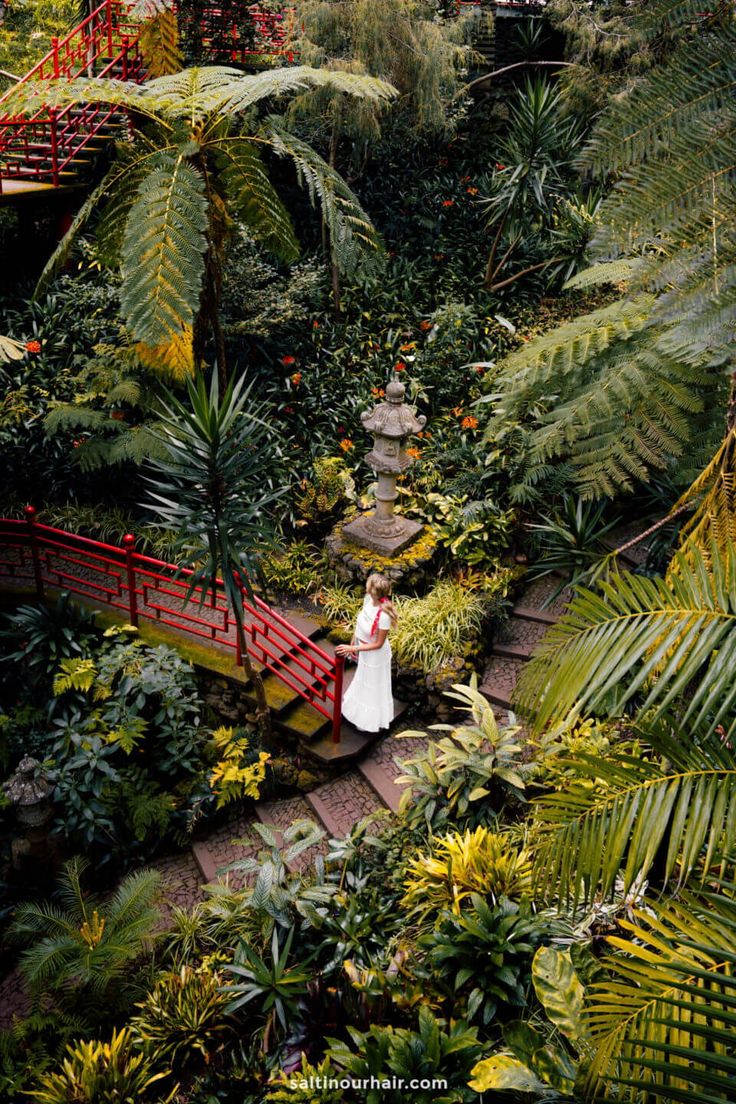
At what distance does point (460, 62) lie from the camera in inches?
400

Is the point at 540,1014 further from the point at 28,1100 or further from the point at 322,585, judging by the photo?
the point at 322,585

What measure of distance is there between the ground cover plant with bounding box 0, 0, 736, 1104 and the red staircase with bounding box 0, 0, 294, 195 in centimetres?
54

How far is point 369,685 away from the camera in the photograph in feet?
19.8

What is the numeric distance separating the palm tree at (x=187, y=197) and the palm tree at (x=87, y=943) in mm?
3394

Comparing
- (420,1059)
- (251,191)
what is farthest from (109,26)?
(420,1059)

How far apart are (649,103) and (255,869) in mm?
4594

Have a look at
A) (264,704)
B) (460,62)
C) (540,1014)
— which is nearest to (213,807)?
(264,704)

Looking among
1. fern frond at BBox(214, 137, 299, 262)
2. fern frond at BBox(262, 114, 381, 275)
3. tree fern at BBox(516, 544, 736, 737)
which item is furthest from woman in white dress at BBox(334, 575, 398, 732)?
tree fern at BBox(516, 544, 736, 737)

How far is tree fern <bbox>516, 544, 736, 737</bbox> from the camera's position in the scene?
214cm

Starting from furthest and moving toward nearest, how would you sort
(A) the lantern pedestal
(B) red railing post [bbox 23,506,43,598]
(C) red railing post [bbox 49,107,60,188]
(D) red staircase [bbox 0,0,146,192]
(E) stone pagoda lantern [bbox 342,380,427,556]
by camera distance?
(D) red staircase [bbox 0,0,146,192] < (C) red railing post [bbox 49,107,60,188] < (A) the lantern pedestal < (E) stone pagoda lantern [bbox 342,380,427,556] < (B) red railing post [bbox 23,506,43,598]

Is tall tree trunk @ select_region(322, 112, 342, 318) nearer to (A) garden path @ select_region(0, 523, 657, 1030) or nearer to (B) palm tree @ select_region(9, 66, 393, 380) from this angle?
(B) palm tree @ select_region(9, 66, 393, 380)

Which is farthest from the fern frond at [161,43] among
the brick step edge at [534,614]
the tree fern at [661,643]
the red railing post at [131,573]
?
the tree fern at [661,643]

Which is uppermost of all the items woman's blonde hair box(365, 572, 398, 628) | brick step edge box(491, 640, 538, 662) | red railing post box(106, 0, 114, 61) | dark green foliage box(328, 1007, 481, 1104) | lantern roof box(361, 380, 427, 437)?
red railing post box(106, 0, 114, 61)

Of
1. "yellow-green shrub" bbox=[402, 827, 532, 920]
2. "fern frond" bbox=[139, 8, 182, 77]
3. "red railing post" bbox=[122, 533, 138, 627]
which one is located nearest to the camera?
"yellow-green shrub" bbox=[402, 827, 532, 920]
